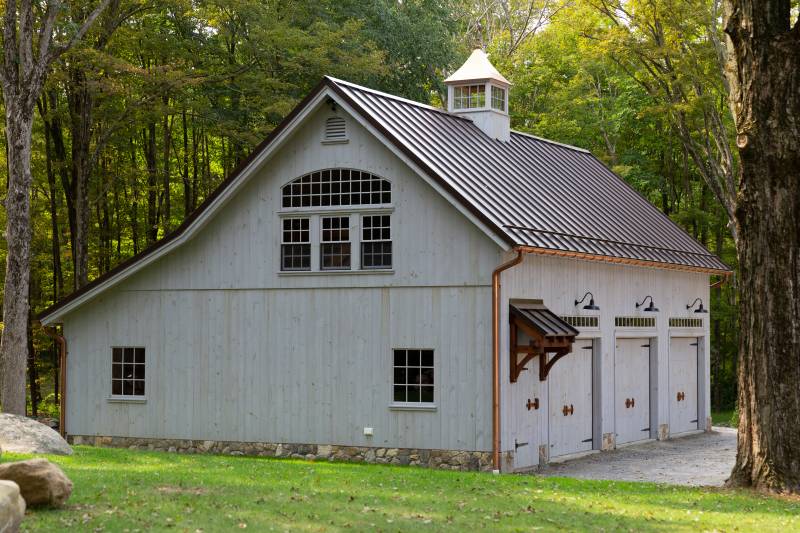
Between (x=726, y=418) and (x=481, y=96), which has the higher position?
(x=481, y=96)

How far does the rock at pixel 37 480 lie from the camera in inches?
462

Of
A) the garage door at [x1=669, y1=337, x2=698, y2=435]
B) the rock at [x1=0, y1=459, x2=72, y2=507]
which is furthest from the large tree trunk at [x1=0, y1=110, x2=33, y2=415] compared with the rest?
the garage door at [x1=669, y1=337, x2=698, y2=435]

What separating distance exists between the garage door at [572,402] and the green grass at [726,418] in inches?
432

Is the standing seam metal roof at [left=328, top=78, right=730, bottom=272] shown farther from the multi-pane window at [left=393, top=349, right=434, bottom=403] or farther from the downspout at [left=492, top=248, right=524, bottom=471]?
the multi-pane window at [left=393, top=349, right=434, bottom=403]

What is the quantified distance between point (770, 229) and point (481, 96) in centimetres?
1110

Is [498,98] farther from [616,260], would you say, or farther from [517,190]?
[616,260]

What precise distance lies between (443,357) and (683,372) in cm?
1045

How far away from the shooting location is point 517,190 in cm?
2261

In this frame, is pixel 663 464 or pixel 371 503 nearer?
pixel 371 503

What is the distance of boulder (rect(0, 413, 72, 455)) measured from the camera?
714 inches

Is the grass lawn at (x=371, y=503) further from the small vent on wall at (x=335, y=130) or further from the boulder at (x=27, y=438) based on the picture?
the small vent on wall at (x=335, y=130)

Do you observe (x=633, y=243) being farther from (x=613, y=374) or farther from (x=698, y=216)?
(x=698, y=216)

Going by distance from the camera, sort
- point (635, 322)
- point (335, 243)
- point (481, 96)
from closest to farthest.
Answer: point (335, 243)
point (635, 322)
point (481, 96)

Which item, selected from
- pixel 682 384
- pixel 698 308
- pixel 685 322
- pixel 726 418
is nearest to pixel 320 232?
pixel 685 322
